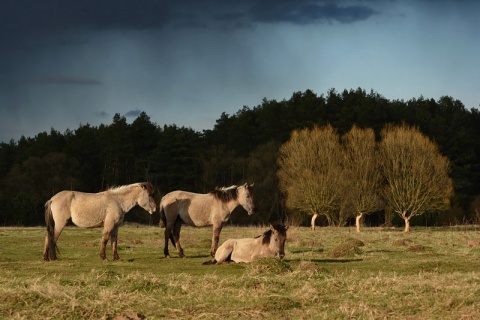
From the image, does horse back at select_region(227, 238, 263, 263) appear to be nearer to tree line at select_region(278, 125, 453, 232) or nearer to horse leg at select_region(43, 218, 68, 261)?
horse leg at select_region(43, 218, 68, 261)

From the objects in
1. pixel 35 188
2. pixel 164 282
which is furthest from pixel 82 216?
pixel 35 188

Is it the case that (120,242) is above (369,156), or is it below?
below

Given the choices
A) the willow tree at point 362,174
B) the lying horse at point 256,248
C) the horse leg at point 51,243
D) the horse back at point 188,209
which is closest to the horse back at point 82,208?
the horse leg at point 51,243

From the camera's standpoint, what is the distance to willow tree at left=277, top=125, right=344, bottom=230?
6481cm

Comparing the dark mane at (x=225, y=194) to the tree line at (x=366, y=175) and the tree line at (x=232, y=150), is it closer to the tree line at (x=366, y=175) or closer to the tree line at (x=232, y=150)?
the tree line at (x=366, y=175)

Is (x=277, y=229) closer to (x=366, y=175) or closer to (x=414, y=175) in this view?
(x=366, y=175)

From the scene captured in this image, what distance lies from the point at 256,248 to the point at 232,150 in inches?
3118

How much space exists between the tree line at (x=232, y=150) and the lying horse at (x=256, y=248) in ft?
196

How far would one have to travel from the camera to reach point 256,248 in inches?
832

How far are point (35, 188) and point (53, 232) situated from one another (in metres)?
73.0

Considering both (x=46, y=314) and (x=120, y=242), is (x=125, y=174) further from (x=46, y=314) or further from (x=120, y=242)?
(x=46, y=314)

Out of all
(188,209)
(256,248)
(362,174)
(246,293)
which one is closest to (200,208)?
(188,209)

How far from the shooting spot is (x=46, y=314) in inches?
471

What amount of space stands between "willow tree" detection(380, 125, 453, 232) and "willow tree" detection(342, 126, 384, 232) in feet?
4.09
